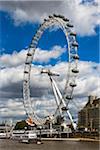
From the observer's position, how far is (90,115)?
54.4 m

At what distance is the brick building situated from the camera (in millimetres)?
51438

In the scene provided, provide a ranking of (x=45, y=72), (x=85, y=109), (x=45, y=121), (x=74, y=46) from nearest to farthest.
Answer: (x=74, y=46)
(x=45, y=72)
(x=45, y=121)
(x=85, y=109)

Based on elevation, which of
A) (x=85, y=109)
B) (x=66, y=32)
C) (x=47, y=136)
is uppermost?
(x=66, y=32)

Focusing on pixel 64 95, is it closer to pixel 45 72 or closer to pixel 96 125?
pixel 45 72

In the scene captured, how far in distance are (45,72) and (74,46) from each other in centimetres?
605

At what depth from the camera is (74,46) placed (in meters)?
33.4

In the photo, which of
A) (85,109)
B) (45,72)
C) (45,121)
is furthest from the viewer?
(85,109)

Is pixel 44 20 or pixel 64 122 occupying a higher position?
pixel 44 20

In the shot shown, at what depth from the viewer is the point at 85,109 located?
184 ft

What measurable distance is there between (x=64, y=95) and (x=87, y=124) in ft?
61.9

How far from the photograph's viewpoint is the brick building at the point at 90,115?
51438 mm

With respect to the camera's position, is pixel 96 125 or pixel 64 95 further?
pixel 96 125

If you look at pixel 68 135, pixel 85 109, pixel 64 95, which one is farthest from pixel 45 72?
pixel 85 109

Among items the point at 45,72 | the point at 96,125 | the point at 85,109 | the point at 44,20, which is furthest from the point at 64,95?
the point at 85,109
